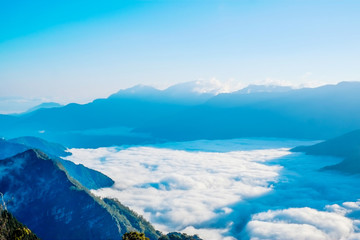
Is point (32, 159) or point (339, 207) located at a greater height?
point (32, 159)

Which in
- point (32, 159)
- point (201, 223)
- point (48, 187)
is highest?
point (32, 159)

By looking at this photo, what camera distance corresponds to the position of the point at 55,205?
12769 centimetres

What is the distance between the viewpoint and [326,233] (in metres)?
135

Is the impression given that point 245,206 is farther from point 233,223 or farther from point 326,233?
point 326,233

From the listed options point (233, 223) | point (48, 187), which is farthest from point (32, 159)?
point (233, 223)

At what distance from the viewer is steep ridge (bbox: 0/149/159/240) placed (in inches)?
4769

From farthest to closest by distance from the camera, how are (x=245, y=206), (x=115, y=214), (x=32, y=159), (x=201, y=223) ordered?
Answer: 1. (x=245, y=206)
2. (x=201, y=223)
3. (x=32, y=159)
4. (x=115, y=214)

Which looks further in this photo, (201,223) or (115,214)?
(201,223)

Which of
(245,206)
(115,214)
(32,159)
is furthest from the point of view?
(245,206)

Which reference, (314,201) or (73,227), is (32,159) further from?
(314,201)

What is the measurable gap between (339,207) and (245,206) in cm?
4982

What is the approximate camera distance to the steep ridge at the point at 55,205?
397 feet

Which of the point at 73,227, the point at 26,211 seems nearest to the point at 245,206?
the point at 73,227

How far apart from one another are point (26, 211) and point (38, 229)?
391 inches
